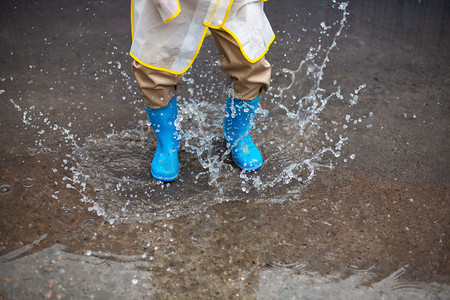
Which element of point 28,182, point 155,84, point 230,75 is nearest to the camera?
point 155,84

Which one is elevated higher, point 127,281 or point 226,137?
point 226,137

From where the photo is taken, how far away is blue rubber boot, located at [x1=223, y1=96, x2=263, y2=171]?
2021 mm

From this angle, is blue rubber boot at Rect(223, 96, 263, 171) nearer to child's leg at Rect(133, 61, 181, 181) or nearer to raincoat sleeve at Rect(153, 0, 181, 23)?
child's leg at Rect(133, 61, 181, 181)

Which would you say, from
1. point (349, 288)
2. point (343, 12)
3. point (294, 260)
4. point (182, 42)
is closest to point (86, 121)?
point (182, 42)

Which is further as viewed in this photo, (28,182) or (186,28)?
(28,182)

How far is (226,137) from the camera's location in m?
2.18

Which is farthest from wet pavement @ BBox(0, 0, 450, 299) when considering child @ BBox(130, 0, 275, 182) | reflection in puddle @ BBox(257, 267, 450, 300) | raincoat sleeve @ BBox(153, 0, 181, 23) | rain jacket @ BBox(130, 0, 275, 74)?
raincoat sleeve @ BBox(153, 0, 181, 23)

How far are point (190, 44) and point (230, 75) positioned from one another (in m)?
0.24

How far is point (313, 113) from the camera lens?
2.48 meters

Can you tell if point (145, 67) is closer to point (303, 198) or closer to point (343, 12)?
point (303, 198)

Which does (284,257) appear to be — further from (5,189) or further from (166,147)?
(5,189)

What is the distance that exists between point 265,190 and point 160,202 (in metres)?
0.42

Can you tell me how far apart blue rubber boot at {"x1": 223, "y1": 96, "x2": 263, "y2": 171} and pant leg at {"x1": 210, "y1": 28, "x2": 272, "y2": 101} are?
0.32ft

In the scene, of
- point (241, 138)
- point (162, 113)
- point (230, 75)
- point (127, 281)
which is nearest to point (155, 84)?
point (162, 113)
